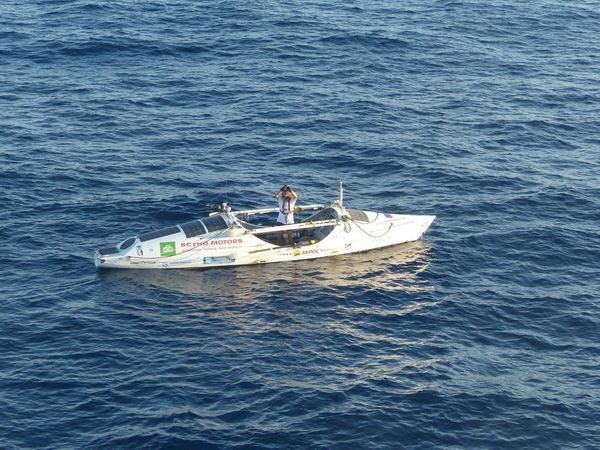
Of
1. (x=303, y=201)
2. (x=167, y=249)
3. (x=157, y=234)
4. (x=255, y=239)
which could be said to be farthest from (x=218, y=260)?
(x=303, y=201)

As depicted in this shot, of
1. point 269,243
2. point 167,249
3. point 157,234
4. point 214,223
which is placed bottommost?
point 269,243

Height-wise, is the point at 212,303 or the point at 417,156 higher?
the point at 417,156

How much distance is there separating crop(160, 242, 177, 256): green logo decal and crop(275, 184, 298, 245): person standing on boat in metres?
6.08

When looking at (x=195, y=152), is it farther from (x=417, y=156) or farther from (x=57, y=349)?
(x=57, y=349)

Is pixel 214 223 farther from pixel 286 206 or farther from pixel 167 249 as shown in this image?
pixel 286 206

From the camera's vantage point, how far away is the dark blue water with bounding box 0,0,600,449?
107ft

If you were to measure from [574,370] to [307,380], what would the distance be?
11.8 meters

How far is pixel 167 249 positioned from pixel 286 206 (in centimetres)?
698

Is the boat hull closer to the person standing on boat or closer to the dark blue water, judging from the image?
the person standing on boat

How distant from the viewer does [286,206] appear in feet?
147

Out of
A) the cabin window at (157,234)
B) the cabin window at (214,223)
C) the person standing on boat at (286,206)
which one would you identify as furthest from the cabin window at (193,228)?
the person standing on boat at (286,206)

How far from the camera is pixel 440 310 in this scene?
39875 millimetres

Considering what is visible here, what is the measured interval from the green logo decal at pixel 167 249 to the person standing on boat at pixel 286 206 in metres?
6.08

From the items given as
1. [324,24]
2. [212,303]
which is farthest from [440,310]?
[324,24]
